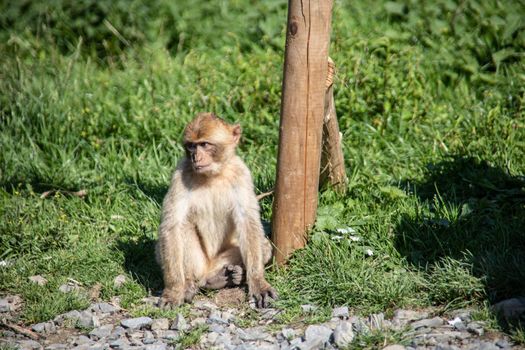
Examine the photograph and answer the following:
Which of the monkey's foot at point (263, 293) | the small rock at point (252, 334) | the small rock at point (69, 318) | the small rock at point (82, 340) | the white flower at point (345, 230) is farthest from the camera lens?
the white flower at point (345, 230)

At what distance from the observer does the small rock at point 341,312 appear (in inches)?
191

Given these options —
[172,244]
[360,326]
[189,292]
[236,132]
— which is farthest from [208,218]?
[360,326]

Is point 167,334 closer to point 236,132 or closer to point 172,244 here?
point 172,244

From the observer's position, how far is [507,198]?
19.8 feet

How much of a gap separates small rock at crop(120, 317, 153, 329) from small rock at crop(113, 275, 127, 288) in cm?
58

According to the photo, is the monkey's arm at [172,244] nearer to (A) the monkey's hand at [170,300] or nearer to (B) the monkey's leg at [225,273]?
(A) the monkey's hand at [170,300]

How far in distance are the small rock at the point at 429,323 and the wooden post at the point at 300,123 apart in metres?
1.24

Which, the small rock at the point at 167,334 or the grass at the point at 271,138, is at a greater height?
the grass at the point at 271,138

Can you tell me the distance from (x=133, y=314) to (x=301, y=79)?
81.5 inches

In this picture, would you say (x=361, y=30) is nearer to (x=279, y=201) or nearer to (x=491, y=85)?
(x=491, y=85)

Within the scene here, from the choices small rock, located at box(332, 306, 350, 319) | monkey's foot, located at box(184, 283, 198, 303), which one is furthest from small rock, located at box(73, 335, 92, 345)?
small rock, located at box(332, 306, 350, 319)

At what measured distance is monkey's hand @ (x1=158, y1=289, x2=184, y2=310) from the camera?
207 inches

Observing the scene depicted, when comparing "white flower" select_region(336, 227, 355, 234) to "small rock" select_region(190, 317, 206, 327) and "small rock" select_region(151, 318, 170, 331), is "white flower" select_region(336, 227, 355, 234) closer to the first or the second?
"small rock" select_region(190, 317, 206, 327)

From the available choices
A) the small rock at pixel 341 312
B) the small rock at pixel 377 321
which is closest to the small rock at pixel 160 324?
the small rock at pixel 341 312
